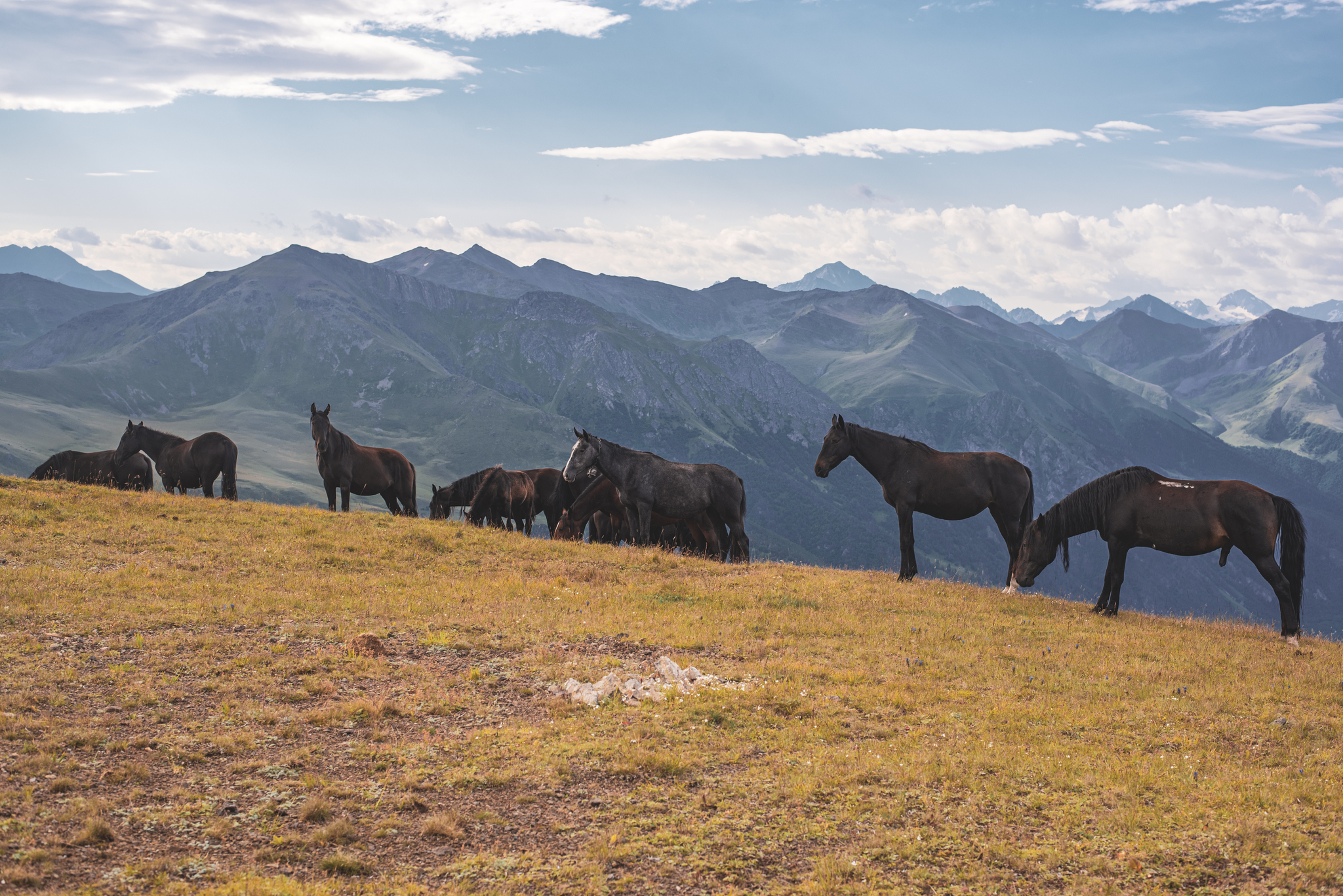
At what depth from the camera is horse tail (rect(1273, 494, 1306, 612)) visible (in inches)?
747

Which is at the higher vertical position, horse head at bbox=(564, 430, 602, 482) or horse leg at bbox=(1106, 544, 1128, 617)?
horse head at bbox=(564, 430, 602, 482)

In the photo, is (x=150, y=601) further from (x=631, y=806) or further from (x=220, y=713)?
(x=631, y=806)

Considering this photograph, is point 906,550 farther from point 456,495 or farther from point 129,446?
point 129,446

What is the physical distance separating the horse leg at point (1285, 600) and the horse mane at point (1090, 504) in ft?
9.75

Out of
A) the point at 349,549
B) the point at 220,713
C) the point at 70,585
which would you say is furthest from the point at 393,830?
the point at 349,549

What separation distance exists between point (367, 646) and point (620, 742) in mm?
5869

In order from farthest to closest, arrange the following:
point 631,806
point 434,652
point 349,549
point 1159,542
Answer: point 349,549
point 1159,542
point 434,652
point 631,806

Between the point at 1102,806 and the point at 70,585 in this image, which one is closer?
the point at 1102,806

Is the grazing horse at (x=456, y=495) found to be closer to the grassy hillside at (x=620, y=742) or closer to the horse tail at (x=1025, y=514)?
the grassy hillside at (x=620, y=742)

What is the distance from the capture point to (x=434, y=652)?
51.3 feet

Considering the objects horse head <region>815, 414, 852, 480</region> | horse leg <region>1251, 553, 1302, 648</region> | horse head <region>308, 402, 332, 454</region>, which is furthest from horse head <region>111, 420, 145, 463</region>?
horse leg <region>1251, 553, 1302, 648</region>

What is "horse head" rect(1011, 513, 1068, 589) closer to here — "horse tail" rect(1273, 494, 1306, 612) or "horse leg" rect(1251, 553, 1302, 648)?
"horse leg" rect(1251, 553, 1302, 648)

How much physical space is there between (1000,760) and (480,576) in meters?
14.0

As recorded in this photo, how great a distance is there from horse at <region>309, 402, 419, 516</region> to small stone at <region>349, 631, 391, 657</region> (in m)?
16.4
